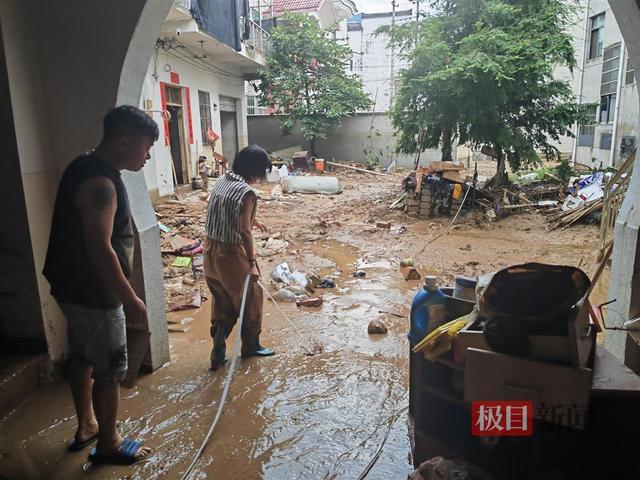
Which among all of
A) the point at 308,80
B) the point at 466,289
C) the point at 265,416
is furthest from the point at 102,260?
the point at 308,80

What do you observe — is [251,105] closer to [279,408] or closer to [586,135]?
[586,135]

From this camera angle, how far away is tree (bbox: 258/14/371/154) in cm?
1958

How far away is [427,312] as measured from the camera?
229 cm

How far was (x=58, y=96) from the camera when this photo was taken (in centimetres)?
313

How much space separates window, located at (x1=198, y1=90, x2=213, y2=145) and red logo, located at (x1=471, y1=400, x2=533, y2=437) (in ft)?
45.7

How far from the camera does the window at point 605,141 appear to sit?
16.9 meters

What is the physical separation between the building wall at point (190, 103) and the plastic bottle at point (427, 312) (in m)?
9.42

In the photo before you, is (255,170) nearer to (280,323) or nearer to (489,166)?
(280,323)

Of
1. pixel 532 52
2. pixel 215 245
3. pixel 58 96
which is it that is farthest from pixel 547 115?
pixel 58 96

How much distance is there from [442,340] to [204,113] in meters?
14.4

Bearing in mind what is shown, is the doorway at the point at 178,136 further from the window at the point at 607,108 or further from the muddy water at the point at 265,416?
the window at the point at 607,108

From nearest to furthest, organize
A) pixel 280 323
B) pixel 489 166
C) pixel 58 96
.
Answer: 1. pixel 58 96
2. pixel 280 323
3. pixel 489 166

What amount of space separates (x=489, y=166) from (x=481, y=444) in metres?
23.0

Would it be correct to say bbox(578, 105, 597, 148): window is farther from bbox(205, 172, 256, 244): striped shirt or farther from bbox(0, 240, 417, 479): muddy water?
bbox(205, 172, 256, 244): striped shirt
